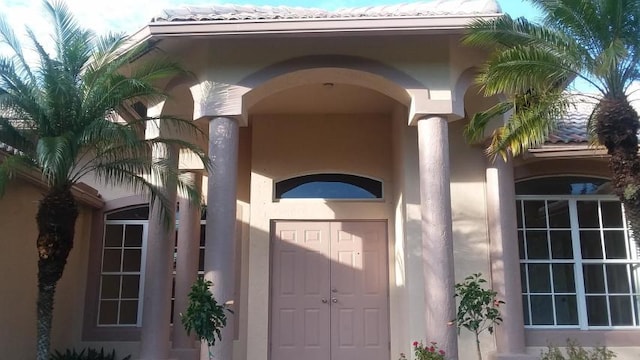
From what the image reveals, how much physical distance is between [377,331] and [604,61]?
19.4 ft

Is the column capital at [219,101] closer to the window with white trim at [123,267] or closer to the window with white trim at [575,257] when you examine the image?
the window with white trim at [123,267]

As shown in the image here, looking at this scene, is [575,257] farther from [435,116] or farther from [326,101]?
[326,101]

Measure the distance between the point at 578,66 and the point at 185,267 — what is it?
681 centimetres

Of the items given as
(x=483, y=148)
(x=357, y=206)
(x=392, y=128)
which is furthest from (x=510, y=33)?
(x=357, y=206)

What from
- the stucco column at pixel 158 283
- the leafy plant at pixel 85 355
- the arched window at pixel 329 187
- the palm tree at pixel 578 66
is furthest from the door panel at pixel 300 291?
the palm tree at pixel 578 66

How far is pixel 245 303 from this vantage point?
33.4 feet

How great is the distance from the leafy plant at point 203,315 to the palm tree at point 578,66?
14.4ft

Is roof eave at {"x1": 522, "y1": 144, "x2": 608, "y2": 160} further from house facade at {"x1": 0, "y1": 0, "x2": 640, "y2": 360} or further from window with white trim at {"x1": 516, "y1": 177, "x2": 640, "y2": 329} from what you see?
window with white trim at {"x1": 516, "y1": 177, "x2": 640, "y2": 329}

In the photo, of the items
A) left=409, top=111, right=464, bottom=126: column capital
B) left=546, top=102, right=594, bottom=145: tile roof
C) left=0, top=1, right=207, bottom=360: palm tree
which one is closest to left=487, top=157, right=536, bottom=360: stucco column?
left=546, top=102, right=594, bottom=145: tile roof

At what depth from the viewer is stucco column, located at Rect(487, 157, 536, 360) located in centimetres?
879

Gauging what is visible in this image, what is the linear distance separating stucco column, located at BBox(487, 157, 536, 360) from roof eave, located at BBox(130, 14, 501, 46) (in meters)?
2.89

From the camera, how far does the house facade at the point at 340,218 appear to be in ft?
24.8

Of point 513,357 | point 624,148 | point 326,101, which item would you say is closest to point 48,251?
point 326,101

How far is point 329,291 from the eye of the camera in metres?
10.3
